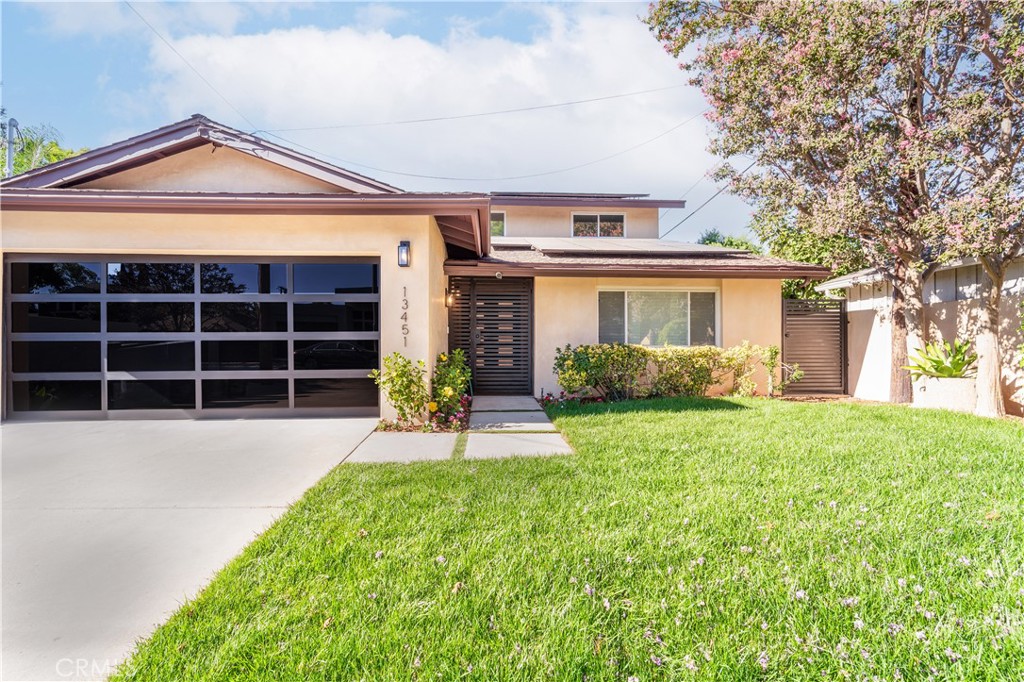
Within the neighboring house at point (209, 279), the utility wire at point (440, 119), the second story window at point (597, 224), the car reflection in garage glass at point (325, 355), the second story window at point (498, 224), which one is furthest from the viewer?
the second story window at point (498, 224)

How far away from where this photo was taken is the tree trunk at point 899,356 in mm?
8320

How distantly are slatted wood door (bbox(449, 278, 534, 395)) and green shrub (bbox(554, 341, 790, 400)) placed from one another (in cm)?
95

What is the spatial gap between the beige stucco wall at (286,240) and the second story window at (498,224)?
9579mm

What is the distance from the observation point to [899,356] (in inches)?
333

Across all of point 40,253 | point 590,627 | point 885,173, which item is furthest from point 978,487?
point 40,253

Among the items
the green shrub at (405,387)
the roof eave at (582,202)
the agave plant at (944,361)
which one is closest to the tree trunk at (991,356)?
the agave plant at (944,361)

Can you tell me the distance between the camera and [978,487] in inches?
142

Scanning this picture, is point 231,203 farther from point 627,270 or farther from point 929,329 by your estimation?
point 929,329

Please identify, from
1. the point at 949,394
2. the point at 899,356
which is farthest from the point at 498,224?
the point at 949,394

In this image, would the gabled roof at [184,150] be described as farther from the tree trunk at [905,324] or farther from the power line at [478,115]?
the tree trunk at [905,324]

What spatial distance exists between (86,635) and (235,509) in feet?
4.52

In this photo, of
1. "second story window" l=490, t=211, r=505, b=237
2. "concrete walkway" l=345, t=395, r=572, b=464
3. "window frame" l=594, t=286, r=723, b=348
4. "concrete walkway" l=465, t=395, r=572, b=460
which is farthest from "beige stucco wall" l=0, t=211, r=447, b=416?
"second story window" l=490, t=211, r=505, b=237

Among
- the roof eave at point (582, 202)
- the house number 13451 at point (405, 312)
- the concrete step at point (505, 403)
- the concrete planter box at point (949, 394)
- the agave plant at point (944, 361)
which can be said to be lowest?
the concrete step at point (505, 403)

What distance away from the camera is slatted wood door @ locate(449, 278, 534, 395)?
9.31 meters
